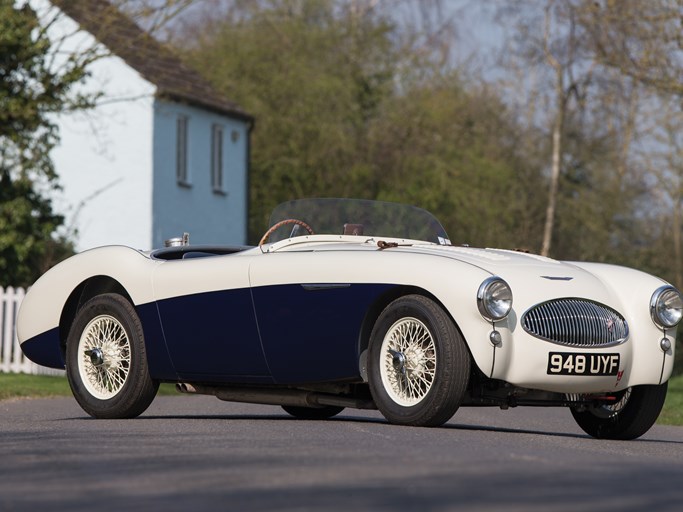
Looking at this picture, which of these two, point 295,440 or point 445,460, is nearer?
point 445,460

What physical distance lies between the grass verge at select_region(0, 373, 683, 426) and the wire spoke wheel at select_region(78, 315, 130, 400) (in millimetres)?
4676

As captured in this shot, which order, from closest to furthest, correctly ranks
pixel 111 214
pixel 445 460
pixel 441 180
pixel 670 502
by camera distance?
pixel 670 502 → pixel 445 460 → pixel 111 214 → pixel 441 180

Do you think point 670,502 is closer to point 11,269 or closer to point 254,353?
point 254,353

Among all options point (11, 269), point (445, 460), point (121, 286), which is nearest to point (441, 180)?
point (11, 269)

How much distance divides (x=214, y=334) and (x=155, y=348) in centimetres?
55

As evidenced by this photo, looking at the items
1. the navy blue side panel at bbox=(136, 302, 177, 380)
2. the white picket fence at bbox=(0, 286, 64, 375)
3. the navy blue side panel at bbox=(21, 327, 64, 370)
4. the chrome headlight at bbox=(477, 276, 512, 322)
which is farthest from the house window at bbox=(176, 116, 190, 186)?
the chrome headlight at bbox=(477, 276, 512, 322)

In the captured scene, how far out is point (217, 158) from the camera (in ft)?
130

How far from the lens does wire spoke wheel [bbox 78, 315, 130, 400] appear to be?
10898 millimetres

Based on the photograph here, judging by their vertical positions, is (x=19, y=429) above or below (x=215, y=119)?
below

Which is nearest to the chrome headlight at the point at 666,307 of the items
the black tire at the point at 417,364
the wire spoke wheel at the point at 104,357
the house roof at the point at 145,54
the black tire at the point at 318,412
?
the black tire at the point at 417,364

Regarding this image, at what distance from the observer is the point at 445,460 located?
7047 mm

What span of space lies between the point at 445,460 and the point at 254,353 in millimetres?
3283

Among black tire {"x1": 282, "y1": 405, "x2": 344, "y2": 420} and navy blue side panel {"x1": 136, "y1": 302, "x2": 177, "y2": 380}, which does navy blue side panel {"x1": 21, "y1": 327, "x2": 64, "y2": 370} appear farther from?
black tire {"x1": 282, "y1": 405, "x2": 344, "y2": 420}

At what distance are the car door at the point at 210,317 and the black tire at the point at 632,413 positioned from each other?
225cm
